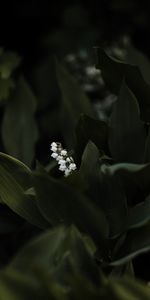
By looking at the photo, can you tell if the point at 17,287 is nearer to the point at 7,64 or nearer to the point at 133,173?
the point at 133,173

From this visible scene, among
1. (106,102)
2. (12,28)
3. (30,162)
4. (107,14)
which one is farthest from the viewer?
Answer: (12,28)

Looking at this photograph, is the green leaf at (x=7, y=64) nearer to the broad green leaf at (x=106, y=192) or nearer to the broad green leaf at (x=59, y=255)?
the broad green leaf at (x=106, y=192)

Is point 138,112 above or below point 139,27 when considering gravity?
above

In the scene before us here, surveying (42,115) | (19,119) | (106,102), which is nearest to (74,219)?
(19,119)

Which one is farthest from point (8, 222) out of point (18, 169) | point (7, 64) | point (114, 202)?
point (7, 64)

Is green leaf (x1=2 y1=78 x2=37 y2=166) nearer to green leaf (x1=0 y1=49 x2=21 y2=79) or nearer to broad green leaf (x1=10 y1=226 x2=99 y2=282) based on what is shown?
green leaf (x1=0 y1=49 x2=21 y2=79)

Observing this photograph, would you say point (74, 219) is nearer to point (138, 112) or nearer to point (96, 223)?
point (96, 223)

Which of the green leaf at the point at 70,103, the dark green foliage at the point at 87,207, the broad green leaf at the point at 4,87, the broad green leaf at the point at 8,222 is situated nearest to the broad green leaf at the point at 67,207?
the dark green foliage at the point at 87,207

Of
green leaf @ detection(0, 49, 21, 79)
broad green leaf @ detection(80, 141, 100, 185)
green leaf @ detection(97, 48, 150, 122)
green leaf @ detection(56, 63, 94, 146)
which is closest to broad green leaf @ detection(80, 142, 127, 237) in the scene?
broad green leaf @ detection(80, 141, 100, 185)
